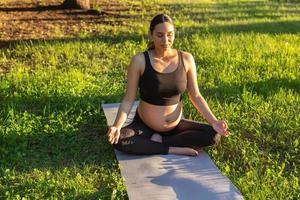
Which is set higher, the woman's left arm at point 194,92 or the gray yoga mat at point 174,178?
the woman's left arm at point 194,92

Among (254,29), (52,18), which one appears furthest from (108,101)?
(52,18)

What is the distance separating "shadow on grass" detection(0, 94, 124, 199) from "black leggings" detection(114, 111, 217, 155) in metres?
0.23

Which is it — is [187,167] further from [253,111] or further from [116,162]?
[253,111]

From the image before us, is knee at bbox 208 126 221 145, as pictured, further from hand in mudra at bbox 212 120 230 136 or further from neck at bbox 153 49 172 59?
neck at bbox 153 49 172 59

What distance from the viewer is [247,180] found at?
13.9 ft

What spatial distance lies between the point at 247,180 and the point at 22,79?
327 cm

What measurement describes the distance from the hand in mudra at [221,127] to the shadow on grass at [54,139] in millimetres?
962

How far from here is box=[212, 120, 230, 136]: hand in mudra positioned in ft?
14.6

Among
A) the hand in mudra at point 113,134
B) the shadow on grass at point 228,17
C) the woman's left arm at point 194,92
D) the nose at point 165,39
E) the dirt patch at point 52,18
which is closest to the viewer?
the hand in mudra at point 113,134

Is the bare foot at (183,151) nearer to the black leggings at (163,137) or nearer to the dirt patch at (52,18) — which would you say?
the black leggings at (163,137)

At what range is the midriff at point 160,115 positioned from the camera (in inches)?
184

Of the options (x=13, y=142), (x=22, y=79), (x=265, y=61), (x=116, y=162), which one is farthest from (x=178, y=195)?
(x=265, y=61)

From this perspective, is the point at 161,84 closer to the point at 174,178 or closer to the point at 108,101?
the point at 174,178

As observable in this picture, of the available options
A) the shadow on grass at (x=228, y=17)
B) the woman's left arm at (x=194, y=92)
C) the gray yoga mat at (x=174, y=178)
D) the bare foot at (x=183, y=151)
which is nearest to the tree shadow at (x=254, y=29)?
the shadow on grass at (x=228, y=17)
